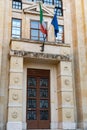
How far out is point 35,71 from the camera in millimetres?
15180

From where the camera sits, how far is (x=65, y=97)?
14.3m

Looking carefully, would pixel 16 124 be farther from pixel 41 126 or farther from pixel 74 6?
pixel 74 6

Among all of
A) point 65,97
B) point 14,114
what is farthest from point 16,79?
point 65,97

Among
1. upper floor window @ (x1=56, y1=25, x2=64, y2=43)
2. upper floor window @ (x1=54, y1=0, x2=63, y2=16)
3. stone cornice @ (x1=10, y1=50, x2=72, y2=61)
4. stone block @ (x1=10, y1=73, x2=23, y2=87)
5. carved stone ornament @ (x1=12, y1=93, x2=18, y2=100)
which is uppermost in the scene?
upper floor window @ (x1=54, y1=0, x2=63, y2=16)

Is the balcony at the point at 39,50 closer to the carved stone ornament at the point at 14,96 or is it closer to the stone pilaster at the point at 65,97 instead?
the stone pilaster at the point at 65,97

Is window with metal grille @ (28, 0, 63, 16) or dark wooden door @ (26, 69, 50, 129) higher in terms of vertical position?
window with metal grille @ (28, 0, 63, 16)

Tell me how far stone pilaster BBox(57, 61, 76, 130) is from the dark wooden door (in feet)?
2.66

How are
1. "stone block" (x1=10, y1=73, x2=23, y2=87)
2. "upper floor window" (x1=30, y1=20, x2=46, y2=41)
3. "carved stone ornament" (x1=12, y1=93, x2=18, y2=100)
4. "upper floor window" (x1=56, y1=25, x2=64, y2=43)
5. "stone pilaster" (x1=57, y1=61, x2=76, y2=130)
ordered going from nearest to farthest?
"carved stone ornament" (x1=12, y1=93, x2=18, y2=100) → "stone block" (x1=10, y1=73, x2=23, y2=87) → "stone pilaster" (x1=57, y1=61, x2=76, y2=130) → "upper floor window" (x1=30, y1=20, x2=46, y2=41) → "upper floor window" (x1=56, y1=25, x2=64, y2=43)

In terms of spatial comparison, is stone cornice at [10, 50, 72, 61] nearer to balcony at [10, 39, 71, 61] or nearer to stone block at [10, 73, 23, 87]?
balcony at [10, 39, 71, 61]

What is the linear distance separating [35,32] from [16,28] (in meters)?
1.28

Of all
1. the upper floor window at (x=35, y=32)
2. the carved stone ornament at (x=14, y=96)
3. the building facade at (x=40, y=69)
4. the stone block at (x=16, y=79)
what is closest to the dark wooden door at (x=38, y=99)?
the building facade at (x=40, y=69)

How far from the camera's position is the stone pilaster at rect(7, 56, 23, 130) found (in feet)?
42.6

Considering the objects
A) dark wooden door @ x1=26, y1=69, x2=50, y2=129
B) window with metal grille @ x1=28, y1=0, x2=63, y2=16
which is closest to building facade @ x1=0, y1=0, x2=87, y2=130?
dark wooden door @ x1=26, y1=69, x2=50, y2=129

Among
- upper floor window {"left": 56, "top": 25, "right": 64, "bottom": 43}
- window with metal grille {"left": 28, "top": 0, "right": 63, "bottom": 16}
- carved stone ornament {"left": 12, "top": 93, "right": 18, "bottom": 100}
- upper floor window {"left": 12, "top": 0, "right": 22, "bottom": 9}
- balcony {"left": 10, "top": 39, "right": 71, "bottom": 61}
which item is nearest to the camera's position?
carved stone ornament {"left": 12, "top": 93, "right": 18, "bottom": 100}
